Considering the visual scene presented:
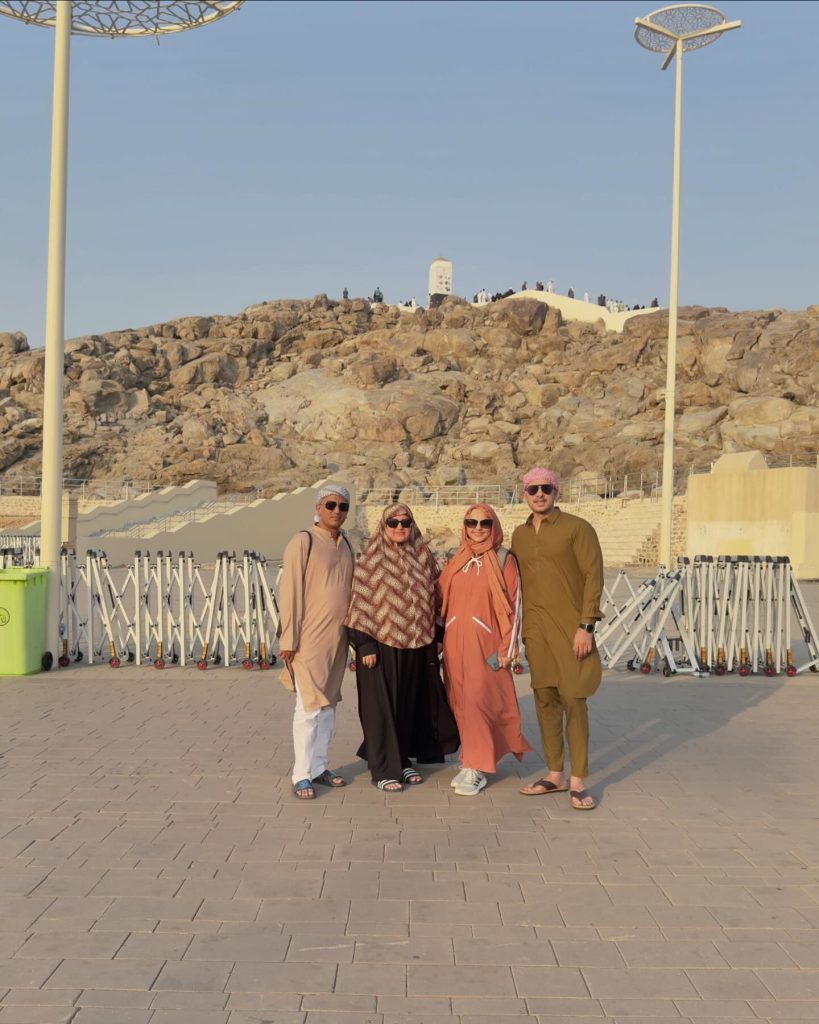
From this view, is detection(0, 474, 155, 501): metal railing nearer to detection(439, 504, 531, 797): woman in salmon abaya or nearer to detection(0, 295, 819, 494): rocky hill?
detection(0, 295, 819, 494): rocky hill

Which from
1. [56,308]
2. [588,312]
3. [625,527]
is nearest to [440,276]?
[588,312]

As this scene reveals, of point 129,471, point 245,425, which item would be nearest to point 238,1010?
point 129,471

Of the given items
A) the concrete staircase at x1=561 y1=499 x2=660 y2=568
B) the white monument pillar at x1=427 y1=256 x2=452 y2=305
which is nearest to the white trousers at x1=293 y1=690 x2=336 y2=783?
the concrete staircase at x1=561 y1=499 x2=660 y2=568

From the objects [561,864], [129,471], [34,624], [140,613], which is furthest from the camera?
[129,471]

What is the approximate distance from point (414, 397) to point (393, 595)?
42.5m

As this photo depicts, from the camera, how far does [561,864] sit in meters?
4.13

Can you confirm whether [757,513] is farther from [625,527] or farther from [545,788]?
[545,788]

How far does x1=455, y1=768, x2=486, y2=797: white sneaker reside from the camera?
206 inches

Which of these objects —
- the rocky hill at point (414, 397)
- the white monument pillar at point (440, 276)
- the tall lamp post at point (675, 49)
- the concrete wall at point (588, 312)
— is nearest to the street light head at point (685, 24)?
the tall lamp post at point (675, 49)

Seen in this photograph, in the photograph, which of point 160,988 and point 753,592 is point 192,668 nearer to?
point 753,592

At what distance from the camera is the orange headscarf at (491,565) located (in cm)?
527

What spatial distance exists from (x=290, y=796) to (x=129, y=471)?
37400 millimetres

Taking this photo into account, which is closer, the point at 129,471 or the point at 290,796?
the point at 290,796

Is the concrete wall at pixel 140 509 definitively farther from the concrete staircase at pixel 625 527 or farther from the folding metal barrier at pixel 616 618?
the folding metal barrier at pixel 616 618
